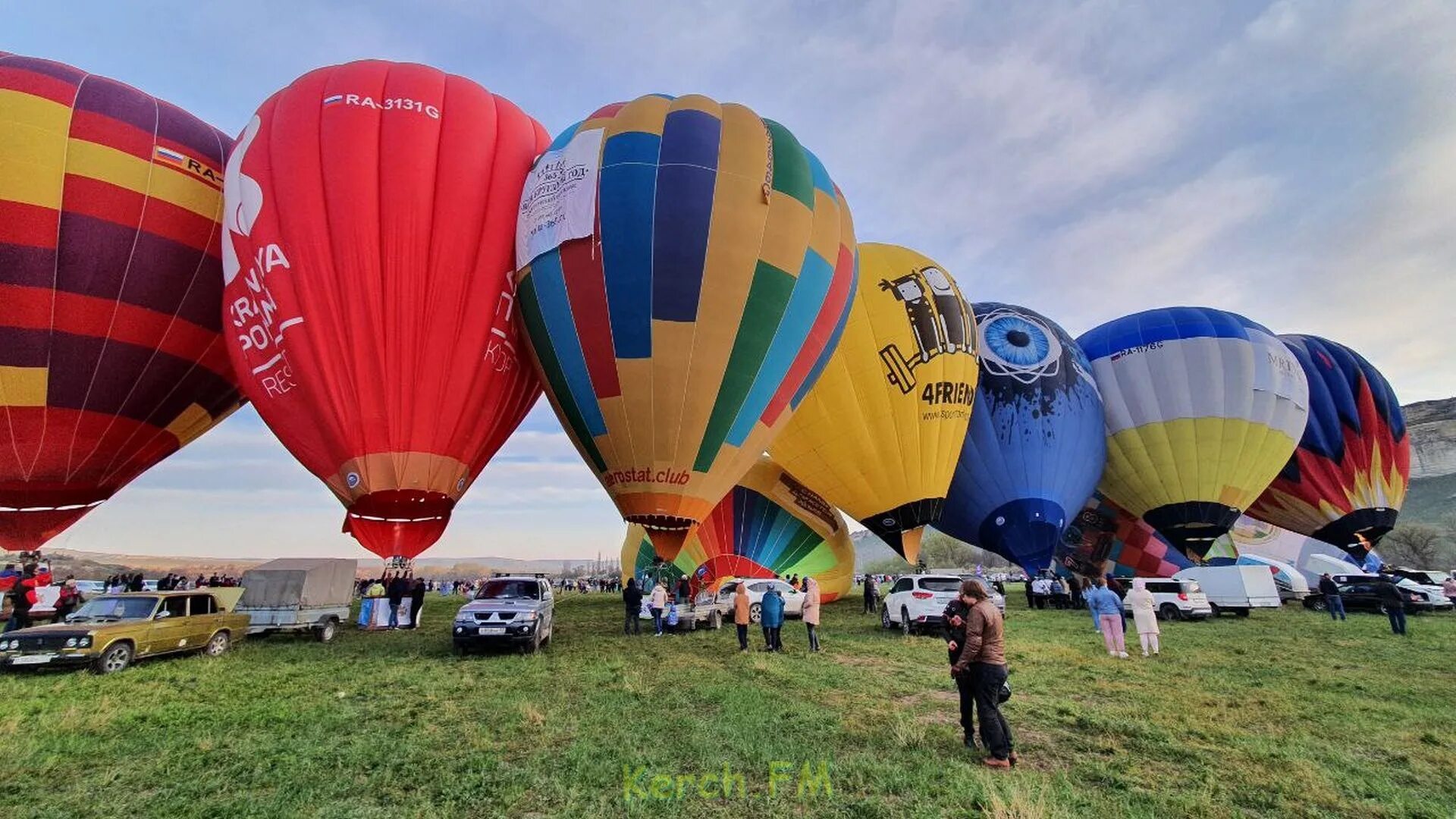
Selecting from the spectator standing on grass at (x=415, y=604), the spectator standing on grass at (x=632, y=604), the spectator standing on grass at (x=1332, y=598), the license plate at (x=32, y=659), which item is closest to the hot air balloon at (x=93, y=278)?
the license plate at (x=32, y=659)

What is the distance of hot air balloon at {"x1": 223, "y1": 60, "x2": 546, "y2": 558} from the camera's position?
37.7 feet

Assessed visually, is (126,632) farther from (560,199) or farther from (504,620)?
(560,199)

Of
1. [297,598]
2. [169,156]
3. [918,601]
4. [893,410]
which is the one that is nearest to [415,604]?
[297,598]

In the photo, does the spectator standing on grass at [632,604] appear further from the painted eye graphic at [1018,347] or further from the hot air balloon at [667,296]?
the painted eye graphic at [1018,347]

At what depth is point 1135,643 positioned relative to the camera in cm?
1291

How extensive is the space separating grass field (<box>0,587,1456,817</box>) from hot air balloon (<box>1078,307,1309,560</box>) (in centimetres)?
1130

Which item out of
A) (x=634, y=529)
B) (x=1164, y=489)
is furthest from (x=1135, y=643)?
(x=634, y=529)

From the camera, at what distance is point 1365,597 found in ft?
67.2

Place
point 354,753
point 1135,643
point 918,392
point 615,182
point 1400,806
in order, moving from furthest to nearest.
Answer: point 918,392
point 1135,643
point 615,182
point 354,753
point 1400,806

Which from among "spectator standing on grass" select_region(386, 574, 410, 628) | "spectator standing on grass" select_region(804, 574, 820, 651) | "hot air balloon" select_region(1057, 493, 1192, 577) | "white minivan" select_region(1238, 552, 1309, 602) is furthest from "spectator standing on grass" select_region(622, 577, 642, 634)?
"white minivan" select_region(1238, 552, 1309, 602)

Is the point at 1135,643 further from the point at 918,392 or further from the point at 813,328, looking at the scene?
the point at 813,328

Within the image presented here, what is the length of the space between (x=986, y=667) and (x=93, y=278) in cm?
1697

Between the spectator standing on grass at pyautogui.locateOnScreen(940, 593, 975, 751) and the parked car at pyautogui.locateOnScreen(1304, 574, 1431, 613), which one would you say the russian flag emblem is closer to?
the spectator standing on grass at pyautogui.locateOnScreen(940, 593, 975, 751)

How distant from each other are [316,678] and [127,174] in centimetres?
1136
